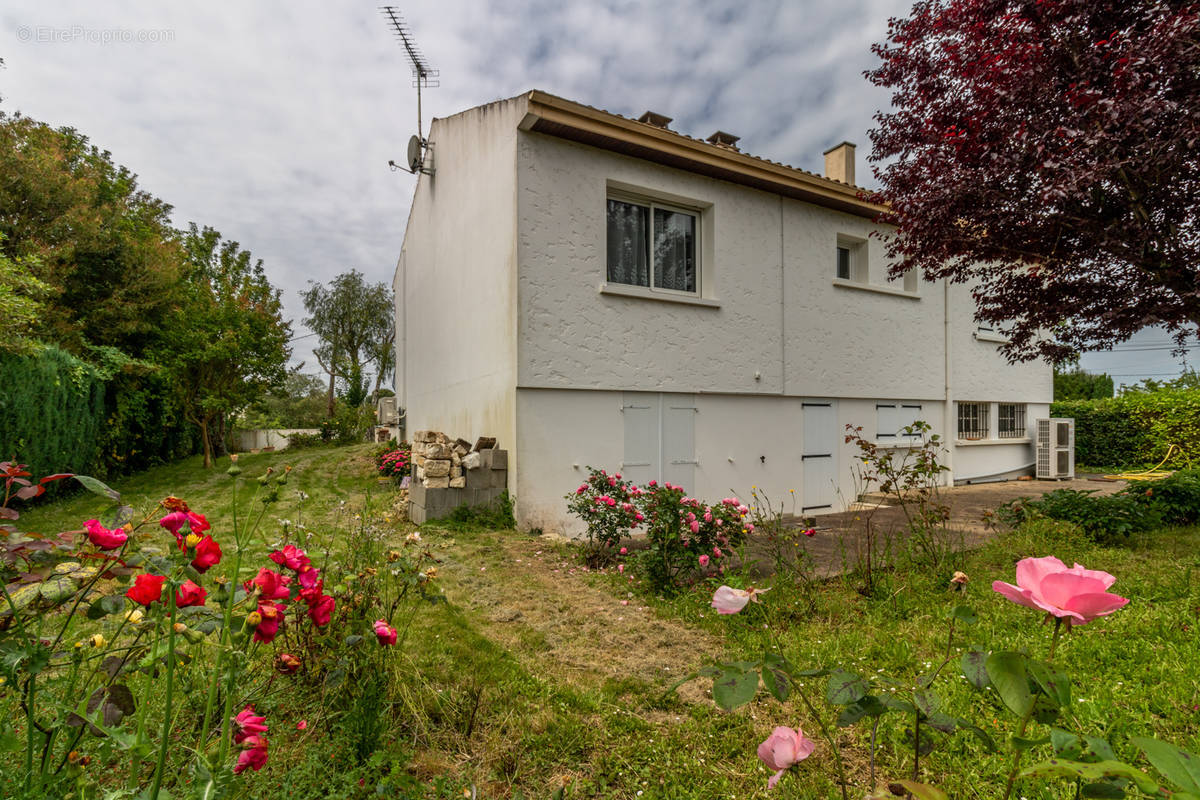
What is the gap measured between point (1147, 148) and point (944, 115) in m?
1.82

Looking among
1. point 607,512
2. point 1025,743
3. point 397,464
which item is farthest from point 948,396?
point 1025,743

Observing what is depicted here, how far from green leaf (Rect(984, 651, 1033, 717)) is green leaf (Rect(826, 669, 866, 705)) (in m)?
0.28

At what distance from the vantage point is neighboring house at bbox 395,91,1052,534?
22.6ft

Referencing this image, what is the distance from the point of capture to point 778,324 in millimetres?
8703

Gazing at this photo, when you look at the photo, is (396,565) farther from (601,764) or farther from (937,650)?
(937,650)

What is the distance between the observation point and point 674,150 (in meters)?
7.33

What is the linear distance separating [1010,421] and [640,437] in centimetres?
1042

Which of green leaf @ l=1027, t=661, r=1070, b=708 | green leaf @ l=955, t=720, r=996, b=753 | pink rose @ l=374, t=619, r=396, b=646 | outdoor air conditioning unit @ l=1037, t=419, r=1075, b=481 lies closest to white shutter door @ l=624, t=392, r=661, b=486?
→ pink rose @ l=374, t=619, r=396, b=646

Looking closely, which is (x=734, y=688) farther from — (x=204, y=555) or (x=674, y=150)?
(x=674, y=150)

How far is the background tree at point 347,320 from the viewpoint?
29.8 metres

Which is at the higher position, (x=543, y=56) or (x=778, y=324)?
(x=543, y=56)

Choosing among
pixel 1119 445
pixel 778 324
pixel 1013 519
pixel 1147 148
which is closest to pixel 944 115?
pixel 1147 148

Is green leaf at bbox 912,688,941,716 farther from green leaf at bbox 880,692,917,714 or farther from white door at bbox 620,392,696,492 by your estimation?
white door at bbox 620,392,696,492

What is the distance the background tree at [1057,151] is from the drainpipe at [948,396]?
15.1 feet
